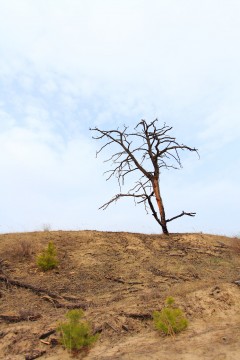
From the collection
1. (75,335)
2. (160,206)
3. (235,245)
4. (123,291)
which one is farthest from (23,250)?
(235,245)

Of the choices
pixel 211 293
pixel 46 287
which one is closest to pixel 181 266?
pixel 211 293

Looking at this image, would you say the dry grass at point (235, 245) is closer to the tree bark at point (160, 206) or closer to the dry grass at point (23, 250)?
the tree bark at point (160, 206)

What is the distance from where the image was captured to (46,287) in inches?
382

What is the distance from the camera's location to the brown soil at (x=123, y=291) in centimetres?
626

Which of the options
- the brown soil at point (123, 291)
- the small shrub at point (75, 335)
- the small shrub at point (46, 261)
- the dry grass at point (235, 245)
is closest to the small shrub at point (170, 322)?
the brown soil at point (123, 291)

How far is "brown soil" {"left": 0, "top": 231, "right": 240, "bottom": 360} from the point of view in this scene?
20.5ft

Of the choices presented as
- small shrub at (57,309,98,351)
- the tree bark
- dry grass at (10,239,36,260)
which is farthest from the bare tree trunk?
small shrub at (57,309,98,351)

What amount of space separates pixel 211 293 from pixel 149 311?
5.11ft

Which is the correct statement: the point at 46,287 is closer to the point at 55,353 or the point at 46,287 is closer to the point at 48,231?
the point at 55,353

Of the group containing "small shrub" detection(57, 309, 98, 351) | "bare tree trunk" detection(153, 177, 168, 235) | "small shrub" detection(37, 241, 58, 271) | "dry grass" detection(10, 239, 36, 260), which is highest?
"bare tree trunk" detection(153, 177, 168, 235)

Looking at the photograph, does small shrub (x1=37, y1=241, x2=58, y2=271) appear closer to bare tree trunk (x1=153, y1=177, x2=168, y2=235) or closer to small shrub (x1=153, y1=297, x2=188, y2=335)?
small shrub (x1=153, y1=297, x2=188, y2=335)

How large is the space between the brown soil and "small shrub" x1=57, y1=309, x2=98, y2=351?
6.0 inches

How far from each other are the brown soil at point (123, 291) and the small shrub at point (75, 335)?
15cm

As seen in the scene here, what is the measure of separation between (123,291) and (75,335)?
298 centimetres
